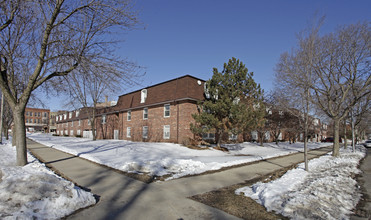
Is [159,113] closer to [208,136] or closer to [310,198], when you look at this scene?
[208,136]

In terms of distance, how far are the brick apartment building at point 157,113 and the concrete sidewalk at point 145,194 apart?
1093cm

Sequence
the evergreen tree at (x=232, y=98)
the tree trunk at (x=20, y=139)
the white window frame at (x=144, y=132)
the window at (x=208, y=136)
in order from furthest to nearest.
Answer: the white window frame at (x=144, y=132), the window at (x=208, y=136), the evergreen tree at (x=232, y=98), the tree trunk at (x=20, y=139)

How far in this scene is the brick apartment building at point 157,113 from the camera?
18.9 m

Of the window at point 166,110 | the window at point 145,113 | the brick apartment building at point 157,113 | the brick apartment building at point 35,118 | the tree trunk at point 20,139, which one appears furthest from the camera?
the brick apartment building at point 35,118

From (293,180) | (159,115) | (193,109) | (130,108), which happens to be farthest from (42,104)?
(293,180)

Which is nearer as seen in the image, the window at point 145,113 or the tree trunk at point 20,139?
the tree trunk at point 20,139

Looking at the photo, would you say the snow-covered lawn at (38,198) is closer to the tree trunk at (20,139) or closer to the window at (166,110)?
the tree trunk at (20,139)

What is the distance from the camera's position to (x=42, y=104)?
2108cm

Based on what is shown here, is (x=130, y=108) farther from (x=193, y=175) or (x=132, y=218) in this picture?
(x=132, y=218)

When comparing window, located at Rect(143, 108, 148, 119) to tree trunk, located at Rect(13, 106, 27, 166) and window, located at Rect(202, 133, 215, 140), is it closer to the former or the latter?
window, located at Rect(202, 133, 215, 140)

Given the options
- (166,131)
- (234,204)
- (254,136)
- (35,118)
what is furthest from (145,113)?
(35,118)

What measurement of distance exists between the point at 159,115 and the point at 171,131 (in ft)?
8.33

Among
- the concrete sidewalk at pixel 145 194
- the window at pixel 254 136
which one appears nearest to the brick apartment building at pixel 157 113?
the concrete sidewalk at pixel 145 194

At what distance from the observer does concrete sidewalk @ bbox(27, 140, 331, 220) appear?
4.18 meters
